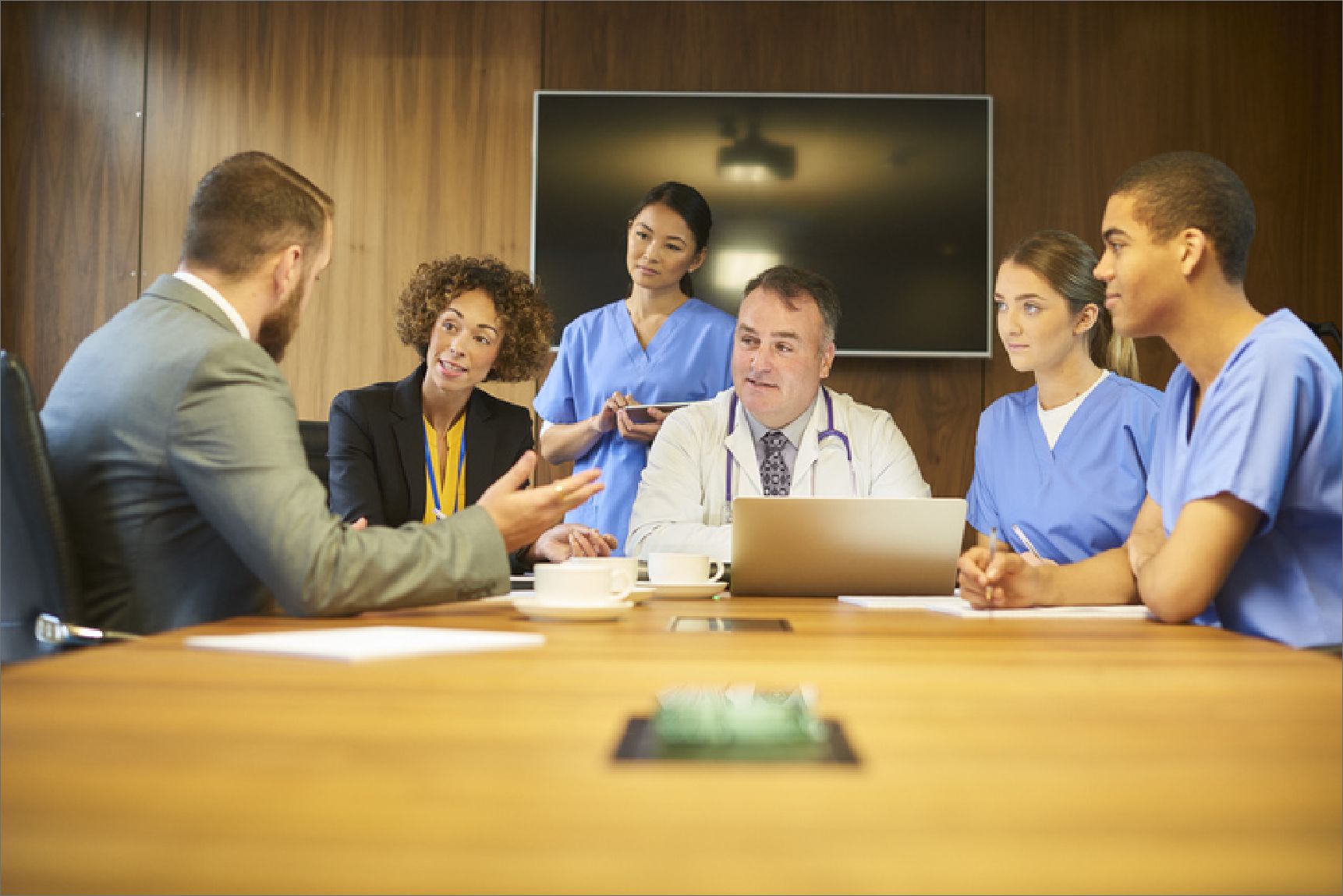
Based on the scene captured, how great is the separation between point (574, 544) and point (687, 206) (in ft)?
4.71

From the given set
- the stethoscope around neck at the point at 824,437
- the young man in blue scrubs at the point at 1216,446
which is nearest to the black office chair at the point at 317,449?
the stethoscope around neck at the point at 824,437

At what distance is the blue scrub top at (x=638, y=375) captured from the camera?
3191 millimetres

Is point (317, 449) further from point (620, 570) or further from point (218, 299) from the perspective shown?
point (620, 570)

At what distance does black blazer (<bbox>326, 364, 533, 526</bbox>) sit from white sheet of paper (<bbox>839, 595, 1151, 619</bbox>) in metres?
1.22

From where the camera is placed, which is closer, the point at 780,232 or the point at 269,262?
the point at 269,262

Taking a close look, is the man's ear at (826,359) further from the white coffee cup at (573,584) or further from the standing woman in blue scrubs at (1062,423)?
the white coffee cup at (573,584)

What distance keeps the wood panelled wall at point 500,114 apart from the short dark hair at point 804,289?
1595 millimetres

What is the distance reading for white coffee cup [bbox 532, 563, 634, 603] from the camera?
4.41ft

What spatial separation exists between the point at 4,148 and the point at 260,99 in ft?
3.26

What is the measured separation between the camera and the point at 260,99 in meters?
4.34

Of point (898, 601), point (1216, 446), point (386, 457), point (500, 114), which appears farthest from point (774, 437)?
point (500, 114)

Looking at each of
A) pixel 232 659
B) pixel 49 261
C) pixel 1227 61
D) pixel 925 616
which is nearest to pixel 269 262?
pixel 232 659

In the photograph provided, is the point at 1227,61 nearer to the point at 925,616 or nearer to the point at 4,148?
the point at 925,616

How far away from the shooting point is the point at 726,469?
2537 millimetres
